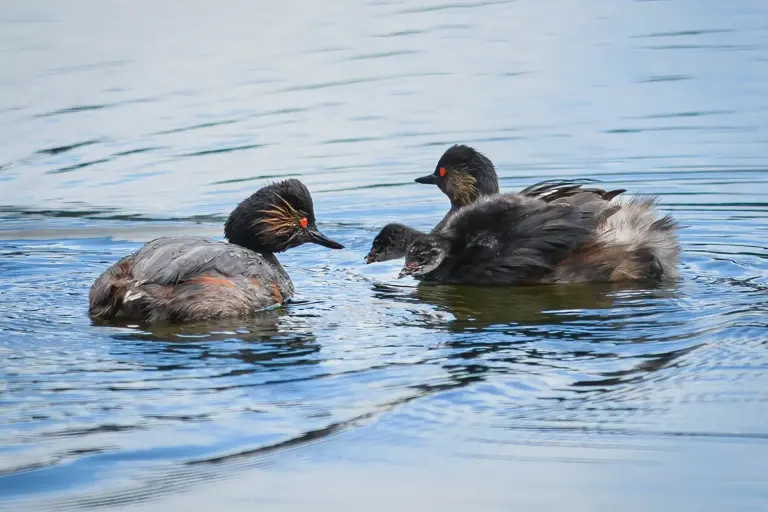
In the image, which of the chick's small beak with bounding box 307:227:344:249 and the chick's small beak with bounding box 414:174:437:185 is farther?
the chick's small beak with bounding box 414:174:437:185

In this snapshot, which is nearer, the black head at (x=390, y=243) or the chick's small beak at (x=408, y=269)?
the chick's small beak at (x=408, y=269)

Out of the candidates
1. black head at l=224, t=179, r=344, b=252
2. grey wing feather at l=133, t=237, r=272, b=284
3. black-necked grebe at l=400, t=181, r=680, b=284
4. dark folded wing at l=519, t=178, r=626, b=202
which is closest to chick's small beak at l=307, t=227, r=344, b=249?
black head at l=224, t=179, r=344, b=252

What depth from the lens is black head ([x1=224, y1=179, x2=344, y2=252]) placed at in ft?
31.9

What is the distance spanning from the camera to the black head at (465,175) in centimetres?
1120

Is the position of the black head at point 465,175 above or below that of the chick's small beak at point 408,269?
above

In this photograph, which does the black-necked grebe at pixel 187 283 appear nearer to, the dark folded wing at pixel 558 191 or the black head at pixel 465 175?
the dark folded wing at pixel 558 191

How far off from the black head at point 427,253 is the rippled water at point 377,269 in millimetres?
158

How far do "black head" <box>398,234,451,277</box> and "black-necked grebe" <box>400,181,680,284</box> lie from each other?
0.12 feet

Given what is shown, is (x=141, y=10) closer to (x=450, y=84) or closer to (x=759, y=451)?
(x=450, y=84)

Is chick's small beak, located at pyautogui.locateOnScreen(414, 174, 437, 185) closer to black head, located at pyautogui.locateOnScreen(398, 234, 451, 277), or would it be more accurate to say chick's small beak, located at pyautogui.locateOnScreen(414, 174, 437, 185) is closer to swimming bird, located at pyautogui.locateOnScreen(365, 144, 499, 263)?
swimming bird, located at pyautogui.locateOnScreen(365, 144, 499, 263)

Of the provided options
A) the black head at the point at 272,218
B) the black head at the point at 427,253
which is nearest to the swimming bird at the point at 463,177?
the black head at the point at 427,253

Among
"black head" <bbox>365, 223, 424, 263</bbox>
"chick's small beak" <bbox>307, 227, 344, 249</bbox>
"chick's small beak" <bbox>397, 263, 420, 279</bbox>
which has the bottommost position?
"chick's small beak" <bbox>397, 263, 420, 279</bbox>

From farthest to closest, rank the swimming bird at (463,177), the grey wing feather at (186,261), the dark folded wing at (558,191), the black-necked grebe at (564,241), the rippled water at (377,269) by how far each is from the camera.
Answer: the swimming bird at (463,177) → the dark folded wing at (558,191) → the black-necked grebe at (564,241) → the grey wing feather at (186,261) → the rippled water at (377,269)

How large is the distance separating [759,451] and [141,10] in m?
16.8
